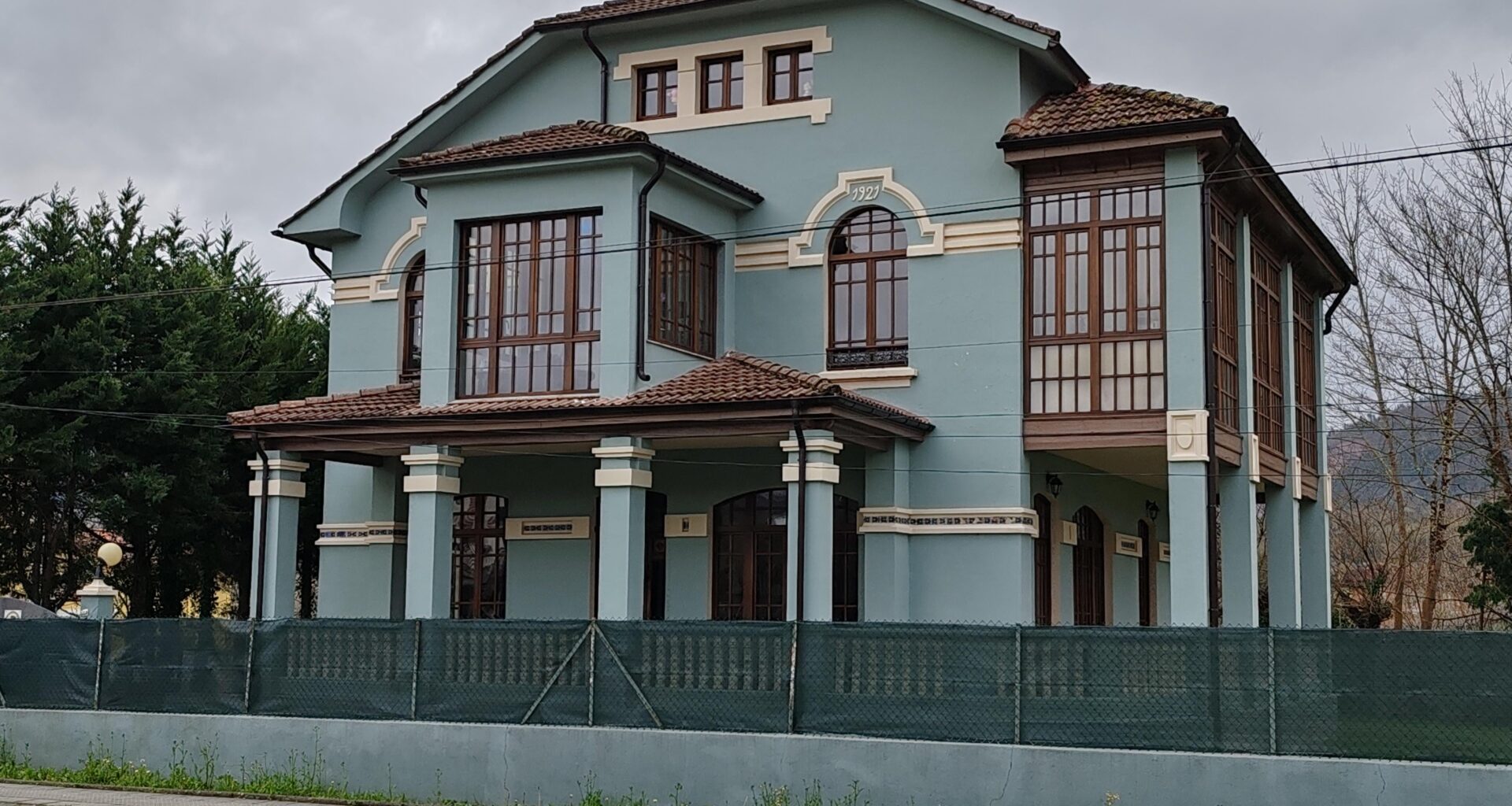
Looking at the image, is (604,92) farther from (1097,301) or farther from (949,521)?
(949,521)

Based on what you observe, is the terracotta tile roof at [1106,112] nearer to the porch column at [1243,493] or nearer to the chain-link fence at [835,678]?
the porch column at [1243,493]

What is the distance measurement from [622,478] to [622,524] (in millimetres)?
555

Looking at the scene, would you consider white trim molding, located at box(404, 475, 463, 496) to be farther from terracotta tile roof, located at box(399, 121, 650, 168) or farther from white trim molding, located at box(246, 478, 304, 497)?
terracotta tile roof, located at box(399, 121, 650, 168)

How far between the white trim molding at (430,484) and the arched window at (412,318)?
374 centimetres

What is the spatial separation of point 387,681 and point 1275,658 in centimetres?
885

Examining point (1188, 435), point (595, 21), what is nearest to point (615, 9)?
point (595, 21)

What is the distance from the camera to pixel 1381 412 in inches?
1467

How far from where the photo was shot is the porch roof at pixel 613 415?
2012cm

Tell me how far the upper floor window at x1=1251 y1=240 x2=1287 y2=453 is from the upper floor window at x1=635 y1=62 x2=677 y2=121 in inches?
329

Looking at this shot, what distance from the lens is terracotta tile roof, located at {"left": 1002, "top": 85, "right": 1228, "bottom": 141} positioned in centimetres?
2064

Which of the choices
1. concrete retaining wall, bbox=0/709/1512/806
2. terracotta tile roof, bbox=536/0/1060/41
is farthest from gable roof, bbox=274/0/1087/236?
concrete retaining wall, bbox=0/709/1512/806

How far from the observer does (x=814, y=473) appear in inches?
787

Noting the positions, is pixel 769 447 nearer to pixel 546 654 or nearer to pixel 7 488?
pixel 546 654

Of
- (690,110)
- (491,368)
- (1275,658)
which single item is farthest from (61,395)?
(1275,658)
